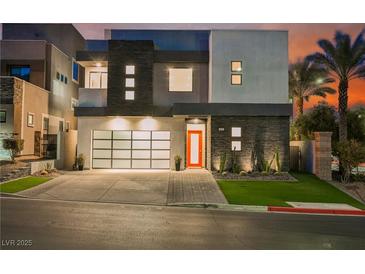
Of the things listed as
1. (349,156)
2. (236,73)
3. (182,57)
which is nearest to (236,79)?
(236,73)

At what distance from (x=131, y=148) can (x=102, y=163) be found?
2.30 m

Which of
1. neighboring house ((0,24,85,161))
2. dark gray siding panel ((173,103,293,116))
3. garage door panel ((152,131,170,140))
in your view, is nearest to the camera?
dark gray siding panel ((173,103,293,116))

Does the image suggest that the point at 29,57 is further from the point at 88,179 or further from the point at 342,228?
the point at 342,228

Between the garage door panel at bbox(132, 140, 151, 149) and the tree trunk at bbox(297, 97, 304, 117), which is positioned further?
the tree trunk at bbox(297, 97, 304, 117)

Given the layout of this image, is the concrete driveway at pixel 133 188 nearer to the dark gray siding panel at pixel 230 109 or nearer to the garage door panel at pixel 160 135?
the garage door panel at pixel 160 135

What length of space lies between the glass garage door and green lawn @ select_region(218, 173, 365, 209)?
6074mm

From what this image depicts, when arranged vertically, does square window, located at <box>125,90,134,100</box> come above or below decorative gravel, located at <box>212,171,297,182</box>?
above

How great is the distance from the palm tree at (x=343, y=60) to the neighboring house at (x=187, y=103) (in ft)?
14.8

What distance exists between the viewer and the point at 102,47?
1671 inches

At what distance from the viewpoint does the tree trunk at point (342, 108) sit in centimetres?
2011

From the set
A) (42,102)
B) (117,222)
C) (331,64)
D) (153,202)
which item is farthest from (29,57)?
(331,64)

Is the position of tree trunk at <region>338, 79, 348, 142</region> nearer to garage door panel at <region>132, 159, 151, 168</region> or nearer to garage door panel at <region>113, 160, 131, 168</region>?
garage door panel at <region>132, 159, 151, 168</region>

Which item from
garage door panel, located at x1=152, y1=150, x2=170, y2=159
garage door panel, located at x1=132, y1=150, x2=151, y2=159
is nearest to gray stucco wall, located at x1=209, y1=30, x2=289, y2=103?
garage door panel, located at x1=152, y1=150, x2=170, y2=159

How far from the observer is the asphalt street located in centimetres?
721
